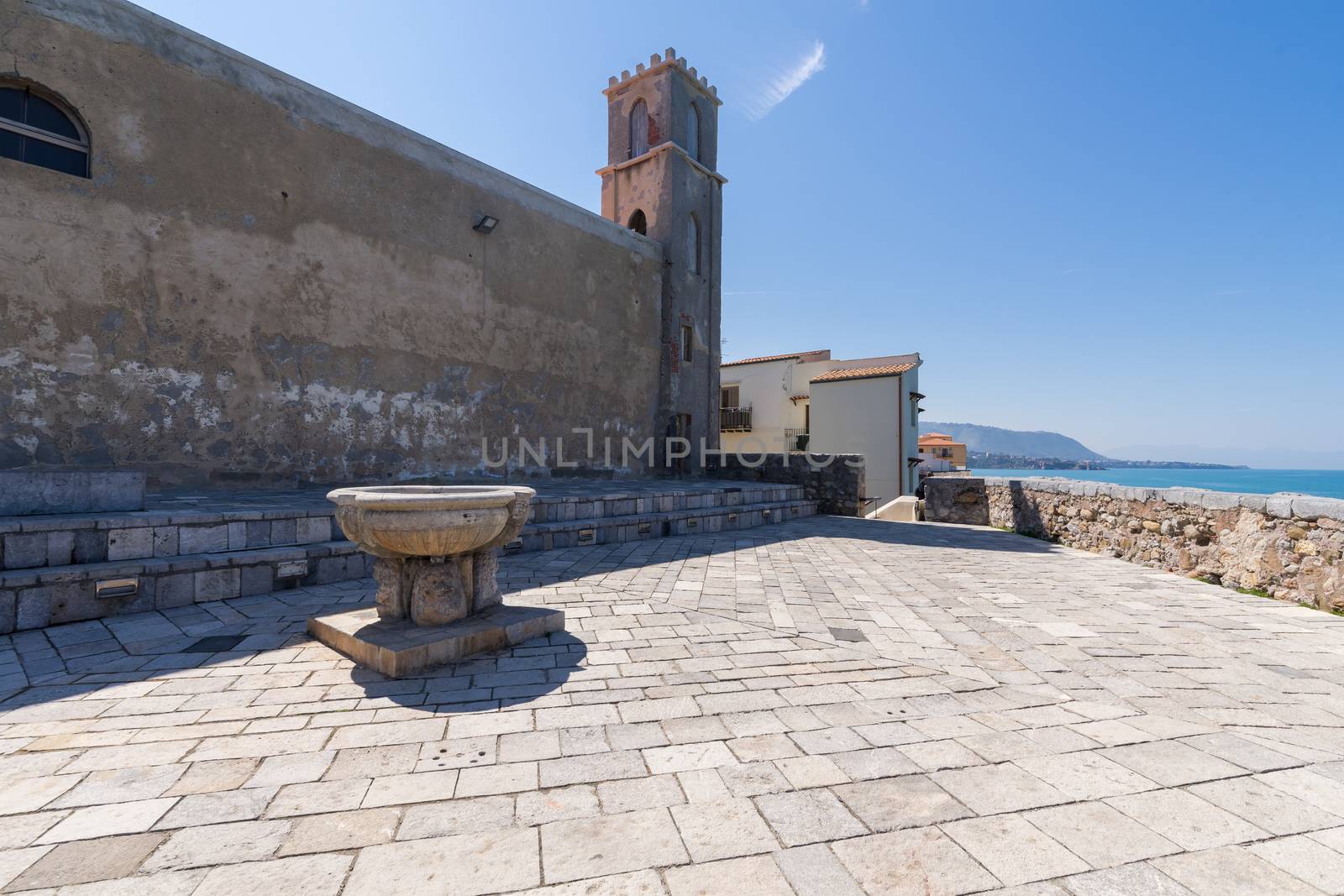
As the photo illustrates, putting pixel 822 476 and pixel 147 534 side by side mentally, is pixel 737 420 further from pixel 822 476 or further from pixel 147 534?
pixel 147 534

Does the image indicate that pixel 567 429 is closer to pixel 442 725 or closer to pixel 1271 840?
pixel 442 725

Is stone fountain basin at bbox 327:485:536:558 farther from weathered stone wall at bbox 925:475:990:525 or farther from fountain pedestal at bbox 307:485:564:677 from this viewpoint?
weathered stone wall at bbox 925:475:990:525

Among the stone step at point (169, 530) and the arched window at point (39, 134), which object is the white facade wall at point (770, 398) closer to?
the stone step at point (169, 530)

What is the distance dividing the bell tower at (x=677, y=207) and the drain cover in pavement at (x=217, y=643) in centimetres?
1124

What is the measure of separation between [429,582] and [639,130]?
14.7 m

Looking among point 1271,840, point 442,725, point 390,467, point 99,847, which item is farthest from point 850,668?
point 390,467

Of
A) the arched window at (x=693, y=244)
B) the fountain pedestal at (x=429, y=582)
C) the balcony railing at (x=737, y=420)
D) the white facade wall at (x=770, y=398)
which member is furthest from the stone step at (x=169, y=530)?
the balcony railing at (x=737, y=420)

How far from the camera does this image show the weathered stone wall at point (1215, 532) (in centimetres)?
530

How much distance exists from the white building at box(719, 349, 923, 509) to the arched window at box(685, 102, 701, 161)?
23.8 feet

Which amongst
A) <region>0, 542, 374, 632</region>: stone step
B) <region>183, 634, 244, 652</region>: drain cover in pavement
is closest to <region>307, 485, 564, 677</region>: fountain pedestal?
<region>183, 634, 244, 652</region>: drain cover in pavement

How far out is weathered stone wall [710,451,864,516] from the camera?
12969 mm

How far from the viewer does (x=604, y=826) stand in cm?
204

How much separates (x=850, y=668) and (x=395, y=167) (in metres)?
10.2

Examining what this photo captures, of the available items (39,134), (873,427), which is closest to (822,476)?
(873,427)
